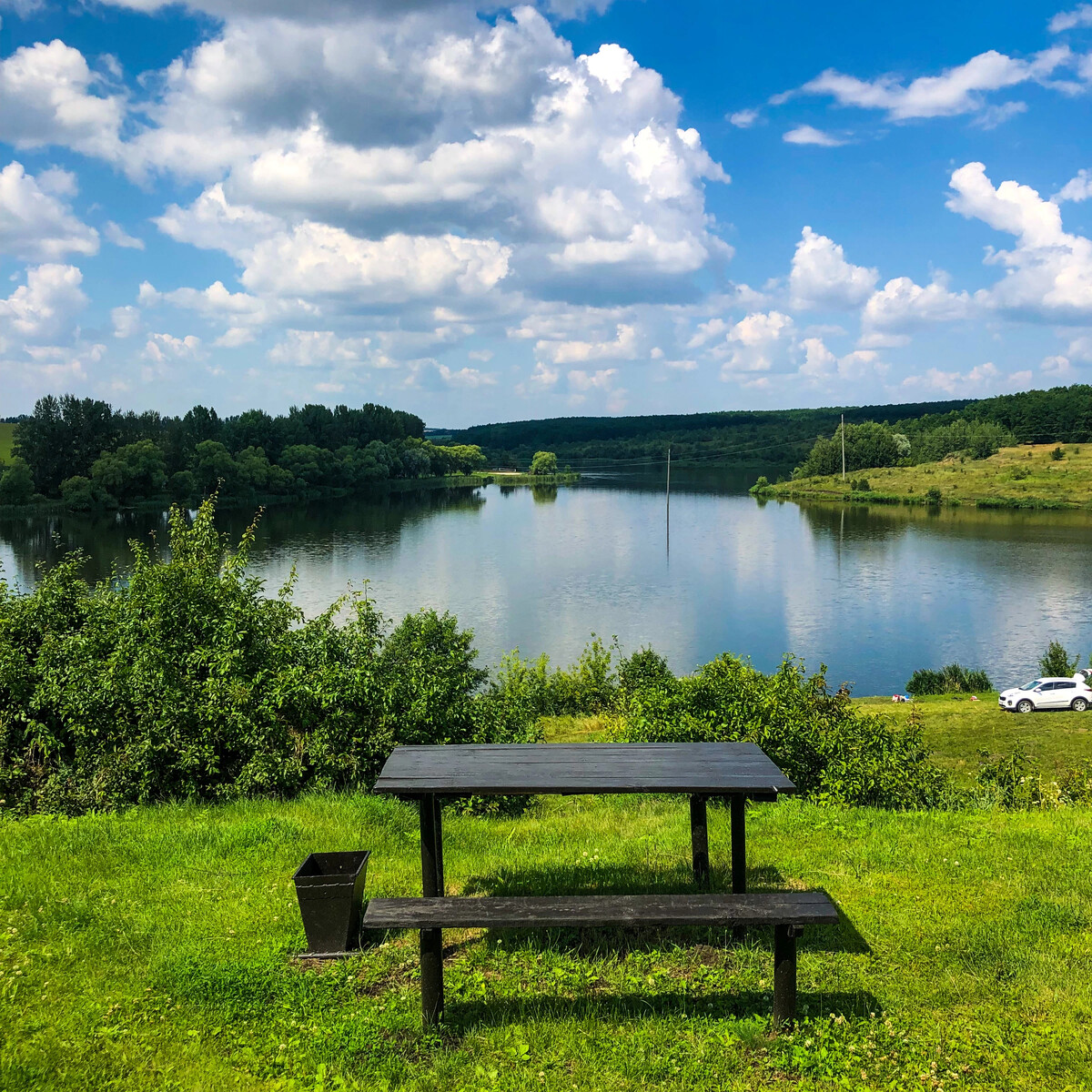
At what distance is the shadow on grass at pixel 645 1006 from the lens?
4188 mm

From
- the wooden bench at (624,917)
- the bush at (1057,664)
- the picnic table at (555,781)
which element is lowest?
the bush at (1057,664)

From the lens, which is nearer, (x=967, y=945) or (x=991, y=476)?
(x=967, y=945)

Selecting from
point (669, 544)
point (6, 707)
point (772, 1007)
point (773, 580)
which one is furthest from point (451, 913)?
point (669, 544)

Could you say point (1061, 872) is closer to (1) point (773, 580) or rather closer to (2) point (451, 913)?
(2) point (451, 913)

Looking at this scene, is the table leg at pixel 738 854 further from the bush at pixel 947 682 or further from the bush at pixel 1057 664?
the bush at pixel 1057 664

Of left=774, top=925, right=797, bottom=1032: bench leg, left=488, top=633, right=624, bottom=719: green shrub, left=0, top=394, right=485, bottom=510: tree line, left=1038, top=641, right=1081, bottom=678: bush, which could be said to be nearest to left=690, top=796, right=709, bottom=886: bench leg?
left=774, top=925, right=797, bottom=1032: bench leg

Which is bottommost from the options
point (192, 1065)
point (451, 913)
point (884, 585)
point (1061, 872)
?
point (884, 585)

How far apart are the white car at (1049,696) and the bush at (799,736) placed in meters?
18.6

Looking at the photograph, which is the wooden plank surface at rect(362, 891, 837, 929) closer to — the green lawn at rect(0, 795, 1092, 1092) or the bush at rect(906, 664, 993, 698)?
the green lawn at rect(0, 795, 1092, 1092)

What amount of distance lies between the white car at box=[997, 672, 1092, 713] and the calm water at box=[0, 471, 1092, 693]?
699 cm

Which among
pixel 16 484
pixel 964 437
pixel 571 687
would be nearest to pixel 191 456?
pixel 16 484

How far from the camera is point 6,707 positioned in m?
8.59

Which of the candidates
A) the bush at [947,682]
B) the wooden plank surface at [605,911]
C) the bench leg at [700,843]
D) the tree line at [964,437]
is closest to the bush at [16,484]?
the bush at [947,682]

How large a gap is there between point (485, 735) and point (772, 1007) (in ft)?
17.8
